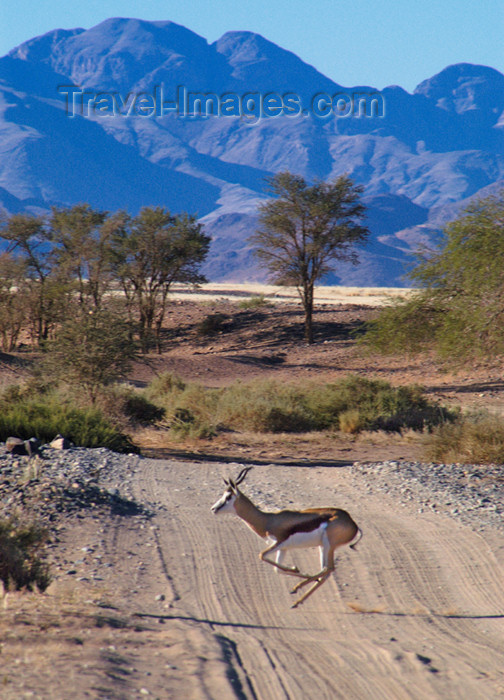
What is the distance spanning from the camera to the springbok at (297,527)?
14.7 ft

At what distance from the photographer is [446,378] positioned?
88.4 ft

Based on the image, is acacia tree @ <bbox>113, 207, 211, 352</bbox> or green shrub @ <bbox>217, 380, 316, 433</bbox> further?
acacia tree @ <bbox>113, 207, 211, 352</bbox>

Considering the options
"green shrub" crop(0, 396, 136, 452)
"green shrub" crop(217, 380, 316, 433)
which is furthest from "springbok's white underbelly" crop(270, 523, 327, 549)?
"green shrub" crop(217, 380, 316, 433)

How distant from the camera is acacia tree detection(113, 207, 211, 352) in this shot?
127ft

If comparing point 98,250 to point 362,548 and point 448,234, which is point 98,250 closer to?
point 448,234

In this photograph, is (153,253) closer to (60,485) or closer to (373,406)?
(373,406)

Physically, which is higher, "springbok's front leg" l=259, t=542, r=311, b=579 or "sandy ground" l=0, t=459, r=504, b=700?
"springbok's front leg" l=259, t=542, r=311, b=579

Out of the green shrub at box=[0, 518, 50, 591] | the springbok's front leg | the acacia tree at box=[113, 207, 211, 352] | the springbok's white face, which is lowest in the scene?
the green shrub at box=[0, 518, 50, 591]

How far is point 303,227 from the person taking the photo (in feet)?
130

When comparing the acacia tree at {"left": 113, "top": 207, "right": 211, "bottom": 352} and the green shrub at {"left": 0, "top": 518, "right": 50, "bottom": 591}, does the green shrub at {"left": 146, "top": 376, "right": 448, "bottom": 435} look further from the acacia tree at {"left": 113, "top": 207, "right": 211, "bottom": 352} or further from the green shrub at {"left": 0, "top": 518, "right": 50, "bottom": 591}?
the acacia tree at {"left": 113, "top": 207, "right": 211, "bottom": 352}

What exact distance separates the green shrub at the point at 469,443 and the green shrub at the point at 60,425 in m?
5.56

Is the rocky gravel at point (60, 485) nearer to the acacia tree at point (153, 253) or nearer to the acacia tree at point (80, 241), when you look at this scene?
the acacia tree at point (80, 241)

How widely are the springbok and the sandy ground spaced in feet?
2.08

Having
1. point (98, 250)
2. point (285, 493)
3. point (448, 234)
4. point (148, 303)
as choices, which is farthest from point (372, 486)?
point (148, 303)
